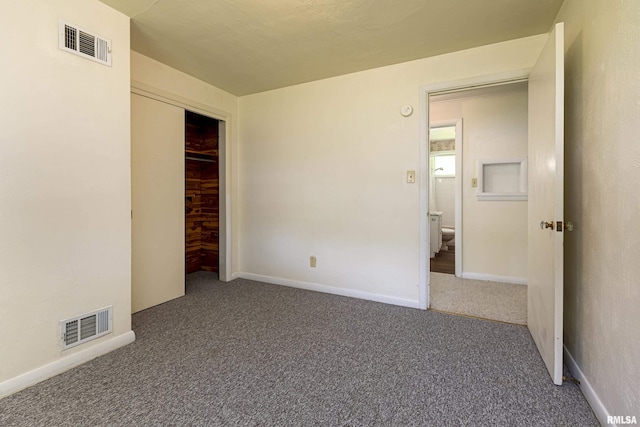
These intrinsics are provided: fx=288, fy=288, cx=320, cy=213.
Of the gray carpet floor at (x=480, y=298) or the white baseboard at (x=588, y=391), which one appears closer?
the white baseboard at (x=588, y=391)

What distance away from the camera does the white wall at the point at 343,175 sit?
270 centimetres

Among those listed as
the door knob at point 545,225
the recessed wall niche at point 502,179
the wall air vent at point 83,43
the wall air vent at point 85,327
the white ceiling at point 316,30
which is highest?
the white ceiling at point 316,30

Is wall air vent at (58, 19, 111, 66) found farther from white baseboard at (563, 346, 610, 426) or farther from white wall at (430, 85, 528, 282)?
white wall at (430, 85, 528, 282)

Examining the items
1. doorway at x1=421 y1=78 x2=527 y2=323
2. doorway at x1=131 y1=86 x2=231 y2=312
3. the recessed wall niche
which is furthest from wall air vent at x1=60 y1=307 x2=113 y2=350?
the recessed wall niche

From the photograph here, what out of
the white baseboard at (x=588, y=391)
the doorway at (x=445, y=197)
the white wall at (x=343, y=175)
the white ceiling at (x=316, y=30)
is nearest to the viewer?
the white baseboard at (x=588, y=391)

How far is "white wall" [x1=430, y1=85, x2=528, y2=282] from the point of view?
348 centimetres

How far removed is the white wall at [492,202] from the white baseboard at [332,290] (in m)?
1.47

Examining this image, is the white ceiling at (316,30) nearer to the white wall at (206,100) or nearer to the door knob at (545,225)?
the white wall at (206,100)

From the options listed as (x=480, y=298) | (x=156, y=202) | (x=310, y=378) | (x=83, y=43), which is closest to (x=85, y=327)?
(x=156, y=202)

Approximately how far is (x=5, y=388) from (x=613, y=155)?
124 inches

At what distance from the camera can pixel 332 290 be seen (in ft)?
10.3

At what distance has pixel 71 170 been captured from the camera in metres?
1.78

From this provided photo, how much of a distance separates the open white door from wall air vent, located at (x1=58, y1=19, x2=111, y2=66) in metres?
2.72

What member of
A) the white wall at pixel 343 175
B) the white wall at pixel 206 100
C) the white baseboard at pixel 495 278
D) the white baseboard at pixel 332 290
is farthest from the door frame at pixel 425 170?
the white wall at pixel 206 100
